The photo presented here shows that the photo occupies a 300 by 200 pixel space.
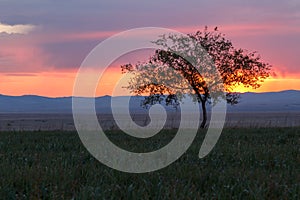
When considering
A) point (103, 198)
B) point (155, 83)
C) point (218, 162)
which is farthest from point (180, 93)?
point (103, 198)

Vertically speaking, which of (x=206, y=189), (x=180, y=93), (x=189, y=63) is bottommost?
(x=206, y=189)

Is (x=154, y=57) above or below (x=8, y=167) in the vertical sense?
above

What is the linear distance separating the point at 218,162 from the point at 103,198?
5.35 metres

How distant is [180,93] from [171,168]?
1138 inches

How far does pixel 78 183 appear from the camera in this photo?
28.3ft


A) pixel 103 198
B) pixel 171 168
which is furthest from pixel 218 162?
pixel 103 198

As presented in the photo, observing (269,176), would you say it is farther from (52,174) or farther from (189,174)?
(52,174)

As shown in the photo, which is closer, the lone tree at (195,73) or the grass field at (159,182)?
the grass field at (159,182)

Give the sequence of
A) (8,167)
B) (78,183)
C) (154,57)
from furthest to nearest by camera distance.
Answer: (154,57) → (8,167) → (78,183)

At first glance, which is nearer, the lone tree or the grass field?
the grass field

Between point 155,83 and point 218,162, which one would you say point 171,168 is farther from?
point 155,83

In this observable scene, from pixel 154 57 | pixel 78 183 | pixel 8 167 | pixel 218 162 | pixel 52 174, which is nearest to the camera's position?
pixel 78 183

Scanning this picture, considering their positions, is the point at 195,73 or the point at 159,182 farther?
the point at 195,73

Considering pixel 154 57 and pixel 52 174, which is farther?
pixel 154 57
